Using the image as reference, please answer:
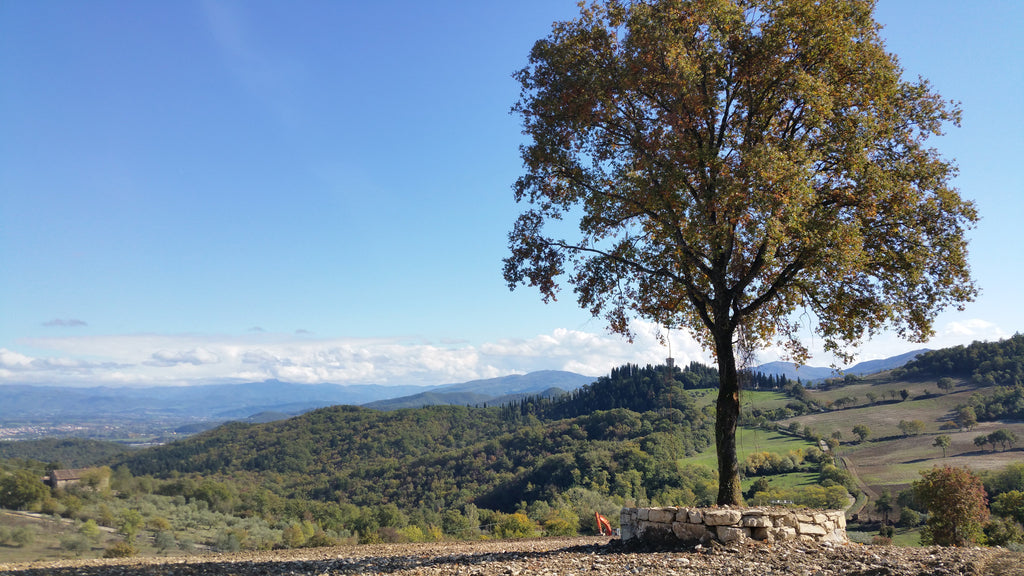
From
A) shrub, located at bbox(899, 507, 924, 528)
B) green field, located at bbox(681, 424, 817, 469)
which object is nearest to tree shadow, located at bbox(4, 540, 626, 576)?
shrub, located at bbox(899, 507, 924, 528)

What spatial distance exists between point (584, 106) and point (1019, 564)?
10451mm

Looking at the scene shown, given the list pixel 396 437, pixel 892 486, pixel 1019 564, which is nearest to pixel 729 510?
pixel 1019 564

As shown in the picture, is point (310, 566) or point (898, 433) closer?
point (310, 566)

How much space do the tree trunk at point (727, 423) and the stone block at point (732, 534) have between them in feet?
6.14

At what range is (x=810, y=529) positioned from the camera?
9.33m

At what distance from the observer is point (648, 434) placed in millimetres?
93312

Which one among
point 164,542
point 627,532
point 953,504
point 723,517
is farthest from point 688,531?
point 953,504

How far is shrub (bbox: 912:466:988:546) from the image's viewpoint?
24625mm

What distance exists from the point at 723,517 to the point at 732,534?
30cm

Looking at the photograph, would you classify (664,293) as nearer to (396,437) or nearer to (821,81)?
(821,81)

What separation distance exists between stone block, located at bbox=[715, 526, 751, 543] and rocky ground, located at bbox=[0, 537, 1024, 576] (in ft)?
0.85

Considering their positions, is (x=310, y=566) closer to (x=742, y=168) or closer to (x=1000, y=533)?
(x=742, y=168)

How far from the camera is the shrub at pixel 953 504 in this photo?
24.6 meters

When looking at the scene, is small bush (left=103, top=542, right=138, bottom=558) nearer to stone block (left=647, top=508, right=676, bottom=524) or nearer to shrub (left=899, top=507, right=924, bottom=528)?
stone block (left=647, top=508, right=676, bottom=524)
